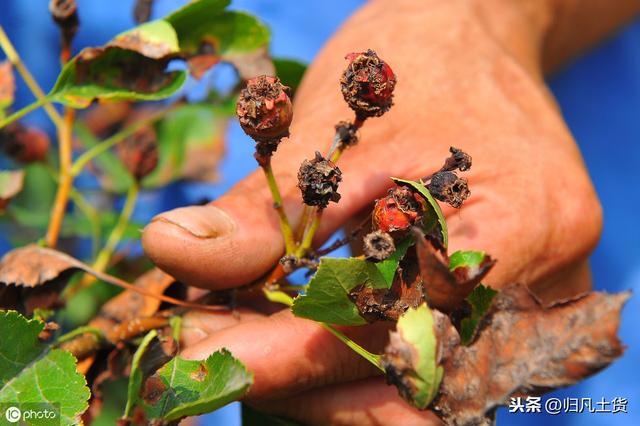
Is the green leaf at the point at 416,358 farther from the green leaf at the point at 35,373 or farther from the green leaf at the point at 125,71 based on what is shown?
the green leaf at the point at 125,71

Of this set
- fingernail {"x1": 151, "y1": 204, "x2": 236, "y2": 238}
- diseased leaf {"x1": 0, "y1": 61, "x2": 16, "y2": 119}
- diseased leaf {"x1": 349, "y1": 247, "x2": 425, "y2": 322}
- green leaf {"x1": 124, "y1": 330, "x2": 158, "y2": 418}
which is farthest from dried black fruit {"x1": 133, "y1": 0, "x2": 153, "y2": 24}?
diseased leaf {"x1": 349, "y1": 247, "x2": 425, "y2": 322}

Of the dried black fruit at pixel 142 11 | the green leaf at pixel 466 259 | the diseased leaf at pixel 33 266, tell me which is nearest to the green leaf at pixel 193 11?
the dried black fruit at pixel 142 11

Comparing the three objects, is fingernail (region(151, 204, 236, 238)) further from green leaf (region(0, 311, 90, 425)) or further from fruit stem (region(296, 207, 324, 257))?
green leaf (region(0, 311, 90, 425))

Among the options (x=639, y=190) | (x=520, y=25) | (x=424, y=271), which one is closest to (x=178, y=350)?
(x=424, y=271)

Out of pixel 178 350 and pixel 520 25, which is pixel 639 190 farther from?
pixel 178 350

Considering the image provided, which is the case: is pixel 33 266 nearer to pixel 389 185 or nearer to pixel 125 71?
pixel 125 71
